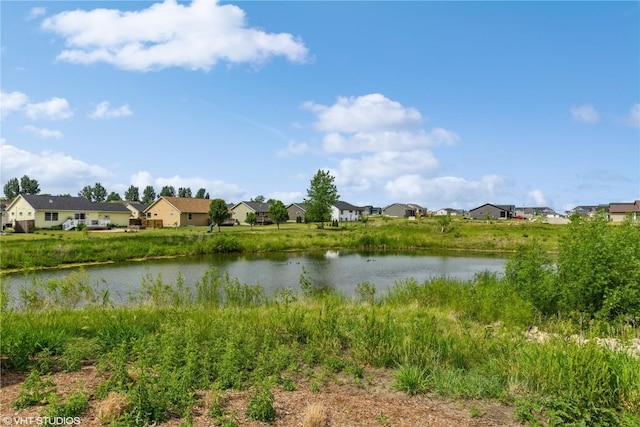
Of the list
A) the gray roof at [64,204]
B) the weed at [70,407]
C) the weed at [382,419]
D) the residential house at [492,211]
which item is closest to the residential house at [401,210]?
the residential house at [492,211]

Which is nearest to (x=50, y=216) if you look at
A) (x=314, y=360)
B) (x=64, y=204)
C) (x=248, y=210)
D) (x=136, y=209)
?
(x=64, y=204)

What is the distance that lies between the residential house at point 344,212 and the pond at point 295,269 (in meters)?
52.0

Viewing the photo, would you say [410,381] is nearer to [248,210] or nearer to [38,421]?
[38,421]


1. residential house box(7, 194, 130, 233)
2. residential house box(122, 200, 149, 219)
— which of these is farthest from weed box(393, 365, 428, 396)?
residential house box(122, 200, 149, 219)

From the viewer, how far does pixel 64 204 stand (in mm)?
47719

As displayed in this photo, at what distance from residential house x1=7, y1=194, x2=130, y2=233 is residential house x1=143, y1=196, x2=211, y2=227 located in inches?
287

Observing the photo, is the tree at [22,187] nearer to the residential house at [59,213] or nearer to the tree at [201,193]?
the tree at [201,193]

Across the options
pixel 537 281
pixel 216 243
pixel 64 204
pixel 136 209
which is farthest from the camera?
pixel 136 209

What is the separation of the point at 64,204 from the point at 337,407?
5233 centimetres

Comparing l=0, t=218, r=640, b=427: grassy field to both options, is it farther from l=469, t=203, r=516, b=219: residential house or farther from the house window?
l=469, t=203, r=516, b=219: residential house

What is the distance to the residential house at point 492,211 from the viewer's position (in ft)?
341

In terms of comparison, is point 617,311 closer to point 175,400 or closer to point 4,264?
point 175,400

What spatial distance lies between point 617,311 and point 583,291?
2.52 feet

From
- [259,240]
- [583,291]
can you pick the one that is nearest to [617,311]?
[583,291]
